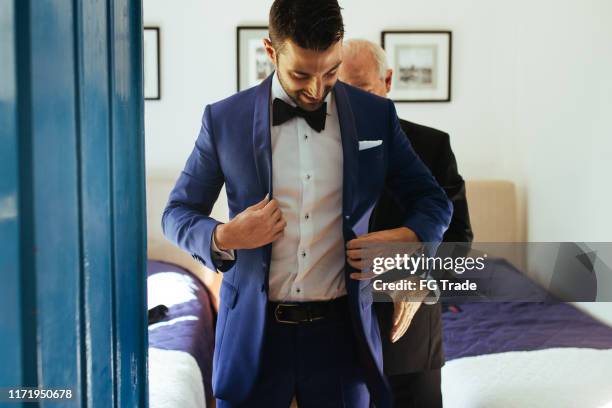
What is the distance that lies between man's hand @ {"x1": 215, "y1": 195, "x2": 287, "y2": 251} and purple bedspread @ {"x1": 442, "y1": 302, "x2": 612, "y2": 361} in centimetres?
159

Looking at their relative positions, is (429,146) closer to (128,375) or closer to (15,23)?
(128,375)

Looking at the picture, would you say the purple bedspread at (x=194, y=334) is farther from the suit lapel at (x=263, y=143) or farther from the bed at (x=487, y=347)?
the suit lapel at (x=263, y=143)

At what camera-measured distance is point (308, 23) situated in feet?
4.04

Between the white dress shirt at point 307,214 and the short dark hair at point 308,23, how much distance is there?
0.18m

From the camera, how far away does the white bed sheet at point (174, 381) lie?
6.78 ft

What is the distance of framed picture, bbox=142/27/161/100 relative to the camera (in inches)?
144

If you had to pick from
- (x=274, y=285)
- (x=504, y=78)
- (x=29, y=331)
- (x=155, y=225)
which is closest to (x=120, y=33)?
(x=29, y=331)

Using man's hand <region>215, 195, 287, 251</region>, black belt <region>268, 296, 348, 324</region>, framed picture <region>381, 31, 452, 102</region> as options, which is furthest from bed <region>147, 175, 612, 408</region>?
man's hand <region>215, 195, 287, 251</region>

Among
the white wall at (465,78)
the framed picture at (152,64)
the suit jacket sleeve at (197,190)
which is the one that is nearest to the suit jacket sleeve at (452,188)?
the suit jacket sleeve at (197,190)

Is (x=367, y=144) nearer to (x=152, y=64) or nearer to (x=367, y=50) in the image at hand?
(x=367, y=50)

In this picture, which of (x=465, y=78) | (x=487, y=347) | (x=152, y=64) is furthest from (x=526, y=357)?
(x=152, y=64)

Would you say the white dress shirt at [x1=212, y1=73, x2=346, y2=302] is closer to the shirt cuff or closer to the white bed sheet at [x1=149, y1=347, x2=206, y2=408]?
the shirt cuff

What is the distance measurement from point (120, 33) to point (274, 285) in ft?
2.07

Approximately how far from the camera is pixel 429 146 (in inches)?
67.2
